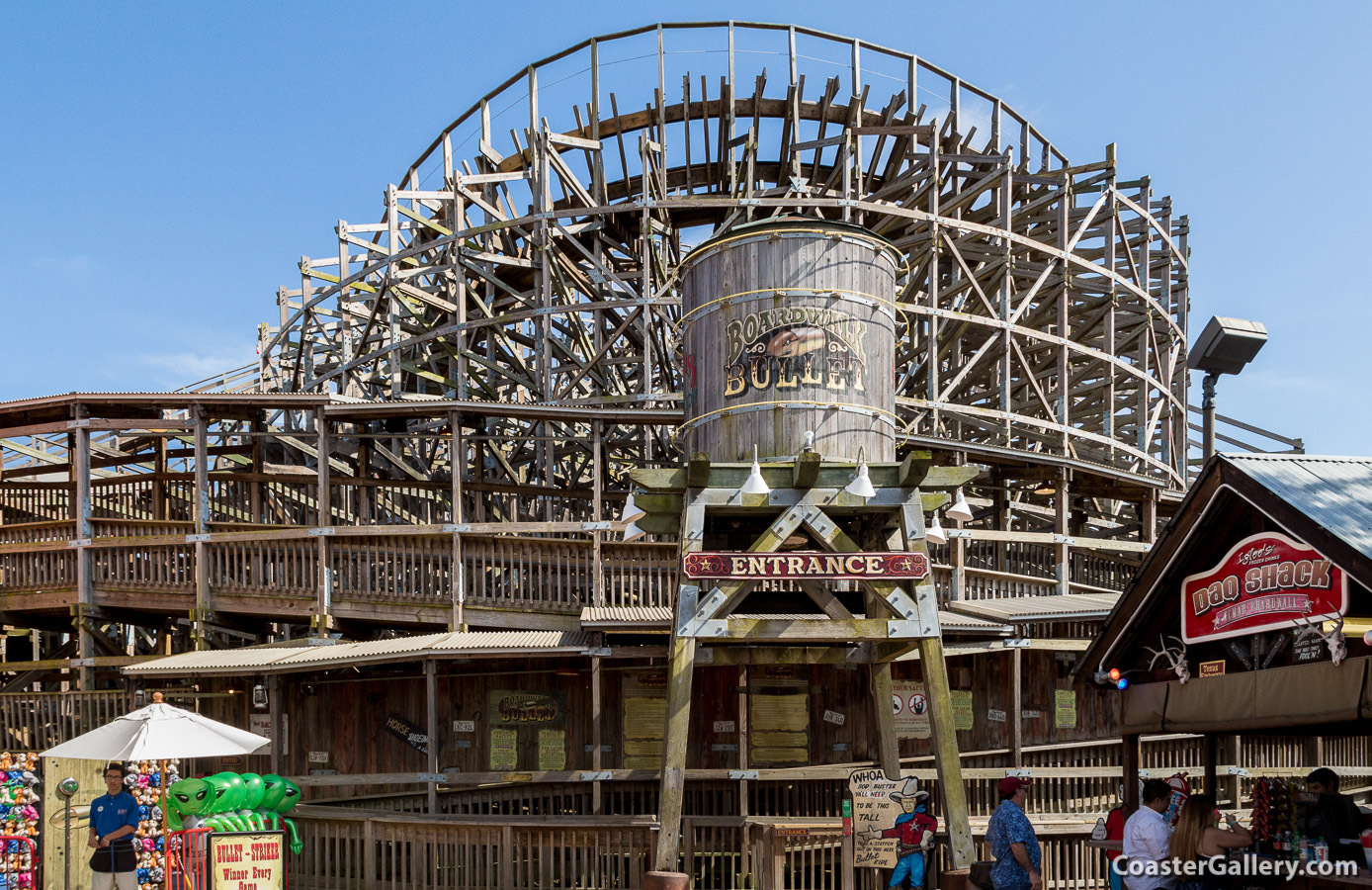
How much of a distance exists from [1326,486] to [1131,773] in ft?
12.6

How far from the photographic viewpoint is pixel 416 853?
1454cm

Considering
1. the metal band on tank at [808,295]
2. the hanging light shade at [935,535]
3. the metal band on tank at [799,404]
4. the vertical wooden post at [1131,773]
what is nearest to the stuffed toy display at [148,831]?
the metal band on tank at [799,404]

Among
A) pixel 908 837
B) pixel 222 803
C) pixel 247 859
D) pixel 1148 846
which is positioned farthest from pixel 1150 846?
pixel 222 803

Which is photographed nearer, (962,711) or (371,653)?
(371,653)

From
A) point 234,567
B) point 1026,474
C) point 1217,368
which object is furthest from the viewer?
point 1026,474

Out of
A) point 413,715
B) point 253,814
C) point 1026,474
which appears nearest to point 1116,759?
point 1026,474

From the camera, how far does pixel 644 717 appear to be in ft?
59.4

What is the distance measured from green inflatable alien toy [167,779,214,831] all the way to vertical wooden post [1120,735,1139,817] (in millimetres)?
9402

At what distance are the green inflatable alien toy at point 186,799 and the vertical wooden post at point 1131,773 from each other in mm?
9402

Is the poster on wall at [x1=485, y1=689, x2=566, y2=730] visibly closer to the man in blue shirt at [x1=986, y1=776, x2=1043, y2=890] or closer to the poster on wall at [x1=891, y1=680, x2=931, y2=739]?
the poster on wall at [x1=891, y1=680, x2=931, y2=739]

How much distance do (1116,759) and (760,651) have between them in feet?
26.7

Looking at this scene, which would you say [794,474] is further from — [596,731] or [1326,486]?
[1326,486]

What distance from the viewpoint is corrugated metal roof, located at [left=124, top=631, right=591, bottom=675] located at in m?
16.5

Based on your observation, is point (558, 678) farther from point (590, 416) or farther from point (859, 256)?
point (859, 256)
